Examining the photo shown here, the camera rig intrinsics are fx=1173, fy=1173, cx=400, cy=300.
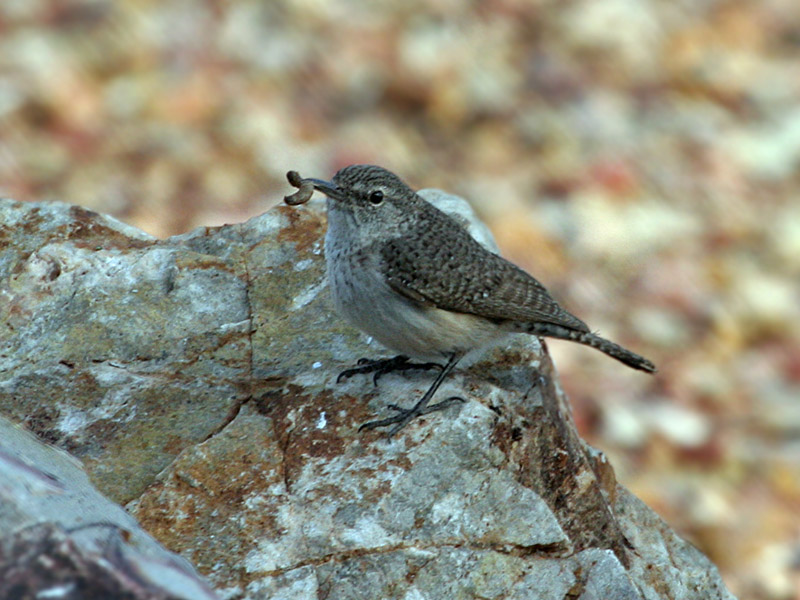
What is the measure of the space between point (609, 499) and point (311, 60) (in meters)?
5.04

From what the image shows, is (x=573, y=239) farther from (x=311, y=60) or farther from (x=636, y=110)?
(x=311, y=60)

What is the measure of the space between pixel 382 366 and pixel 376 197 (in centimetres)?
76

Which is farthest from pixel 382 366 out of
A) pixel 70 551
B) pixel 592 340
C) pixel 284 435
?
pixel 70 551

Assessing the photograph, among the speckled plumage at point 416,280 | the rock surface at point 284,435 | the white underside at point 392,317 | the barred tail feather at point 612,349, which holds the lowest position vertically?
the rock surface at point 284,435

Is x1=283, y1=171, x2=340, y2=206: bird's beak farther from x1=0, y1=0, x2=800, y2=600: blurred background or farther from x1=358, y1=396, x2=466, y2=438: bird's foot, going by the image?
x1=0, y1=0, x2=800, y2=600: blurred background

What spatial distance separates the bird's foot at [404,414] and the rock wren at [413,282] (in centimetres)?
8

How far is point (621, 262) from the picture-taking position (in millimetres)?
8203

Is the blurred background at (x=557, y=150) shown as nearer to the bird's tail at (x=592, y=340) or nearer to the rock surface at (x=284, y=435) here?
the bird's tail at (x=592, y=340)

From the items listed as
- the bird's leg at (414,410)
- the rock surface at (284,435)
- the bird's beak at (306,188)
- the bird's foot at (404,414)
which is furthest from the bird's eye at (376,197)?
the bird's foot at (404,414)

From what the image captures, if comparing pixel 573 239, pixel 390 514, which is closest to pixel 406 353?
pixel 390 514

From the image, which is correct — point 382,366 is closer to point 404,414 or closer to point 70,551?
point 404,414

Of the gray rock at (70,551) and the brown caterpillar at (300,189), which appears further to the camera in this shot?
the brown caterpillar at (300,189)

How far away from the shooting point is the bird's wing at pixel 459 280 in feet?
16.7

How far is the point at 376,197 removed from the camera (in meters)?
5.28
